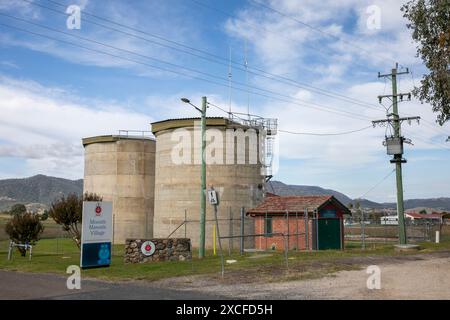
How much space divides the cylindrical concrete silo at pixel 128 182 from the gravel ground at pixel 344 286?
102ft

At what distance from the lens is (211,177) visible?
3816 cm

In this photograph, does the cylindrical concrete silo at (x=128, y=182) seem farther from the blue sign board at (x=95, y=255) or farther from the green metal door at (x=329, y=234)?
the blue sign board at (x=95, y=255)

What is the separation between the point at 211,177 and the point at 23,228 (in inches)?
549

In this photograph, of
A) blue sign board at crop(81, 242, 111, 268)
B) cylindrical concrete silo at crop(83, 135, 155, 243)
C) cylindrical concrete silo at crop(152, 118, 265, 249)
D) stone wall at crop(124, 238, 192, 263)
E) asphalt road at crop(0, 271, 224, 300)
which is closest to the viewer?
asphalt road at crop(0, 271, 224, 300)

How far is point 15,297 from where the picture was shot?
1278cm

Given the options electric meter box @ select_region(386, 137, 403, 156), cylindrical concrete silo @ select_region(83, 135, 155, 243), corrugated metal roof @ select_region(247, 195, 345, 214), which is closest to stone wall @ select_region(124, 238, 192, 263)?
corrugated metal roof @ select_region(247, 195, 345, 214)

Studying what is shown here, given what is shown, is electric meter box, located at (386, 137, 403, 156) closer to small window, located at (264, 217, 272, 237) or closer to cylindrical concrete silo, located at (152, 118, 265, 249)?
small window, located at (264, 217, 272, 237)

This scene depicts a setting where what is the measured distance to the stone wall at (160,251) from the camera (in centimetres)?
2294

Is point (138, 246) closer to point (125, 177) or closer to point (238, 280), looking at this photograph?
point (238, 280)

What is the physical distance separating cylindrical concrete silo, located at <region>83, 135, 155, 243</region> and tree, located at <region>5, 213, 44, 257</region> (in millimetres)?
14484

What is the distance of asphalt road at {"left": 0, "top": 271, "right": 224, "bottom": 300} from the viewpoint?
1278 cm
